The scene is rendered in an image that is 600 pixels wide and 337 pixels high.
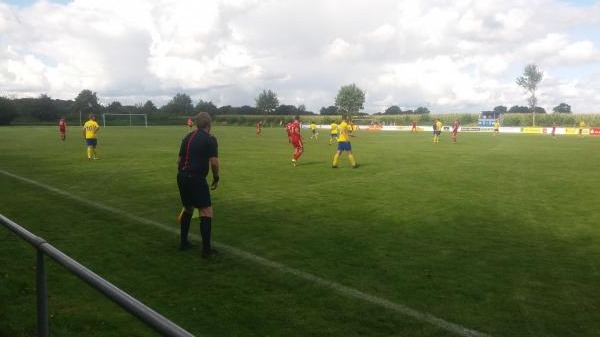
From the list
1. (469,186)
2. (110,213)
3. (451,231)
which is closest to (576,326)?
(451,231)

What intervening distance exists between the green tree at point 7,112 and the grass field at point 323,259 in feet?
253

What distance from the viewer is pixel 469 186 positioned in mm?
13773

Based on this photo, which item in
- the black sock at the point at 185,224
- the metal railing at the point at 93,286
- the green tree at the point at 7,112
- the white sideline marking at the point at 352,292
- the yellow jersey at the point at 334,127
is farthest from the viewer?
the green tree at the point at 7,112

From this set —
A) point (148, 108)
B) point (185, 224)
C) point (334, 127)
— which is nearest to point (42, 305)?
point (185, 224)

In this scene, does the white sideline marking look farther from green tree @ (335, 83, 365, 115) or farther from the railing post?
green tree @ (335, 83, 365, 115)

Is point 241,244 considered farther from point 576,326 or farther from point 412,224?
point 576,326

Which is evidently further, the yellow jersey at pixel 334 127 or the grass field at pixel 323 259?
the yellow jersey at pixel 334 127

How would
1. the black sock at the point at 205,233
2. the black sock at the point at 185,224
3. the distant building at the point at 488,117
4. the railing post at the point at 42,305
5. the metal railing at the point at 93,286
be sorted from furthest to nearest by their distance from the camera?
the distant building at the point at 488,117, the black sock at the point at 185,224, the black sock at the point at 205,233, the railing post at the point at 42,305, the metal railing at the point at 93,286

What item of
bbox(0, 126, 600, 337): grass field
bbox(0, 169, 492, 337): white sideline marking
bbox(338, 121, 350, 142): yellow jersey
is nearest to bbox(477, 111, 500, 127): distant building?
bbox(338, 121, 350, 142): yellow jersey

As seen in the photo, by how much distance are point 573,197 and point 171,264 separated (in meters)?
10.2

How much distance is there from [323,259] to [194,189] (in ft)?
6.63

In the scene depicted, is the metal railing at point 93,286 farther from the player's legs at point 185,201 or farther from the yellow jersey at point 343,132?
the yellow jersey at point 343,132

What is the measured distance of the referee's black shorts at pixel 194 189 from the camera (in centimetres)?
670

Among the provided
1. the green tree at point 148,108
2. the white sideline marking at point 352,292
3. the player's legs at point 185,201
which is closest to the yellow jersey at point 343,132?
the white sideline marking at point 352,292
